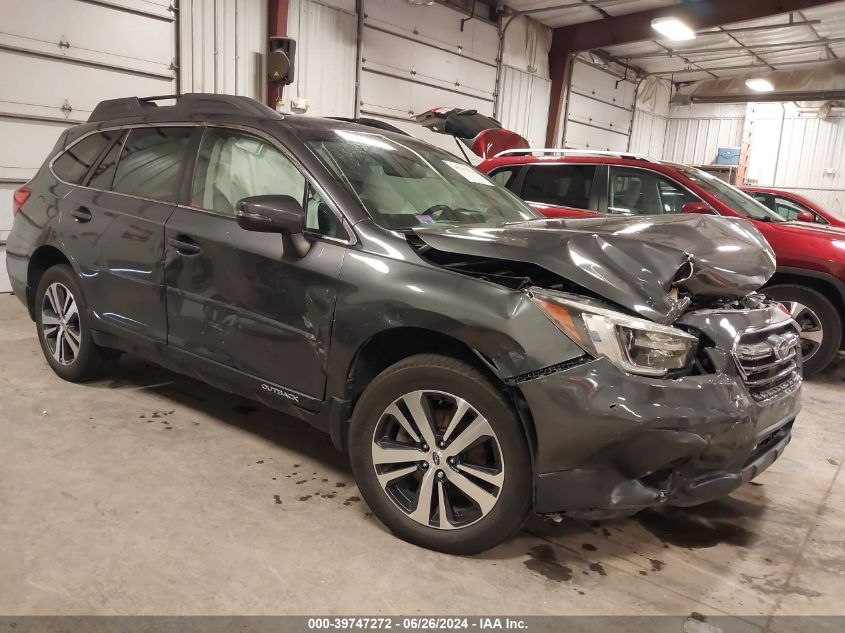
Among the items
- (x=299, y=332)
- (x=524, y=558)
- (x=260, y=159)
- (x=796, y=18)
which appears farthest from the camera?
(x=796, y=18)

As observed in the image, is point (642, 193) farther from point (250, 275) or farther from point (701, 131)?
point (701, 131)

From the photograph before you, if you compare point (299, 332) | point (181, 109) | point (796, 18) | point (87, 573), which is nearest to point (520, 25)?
point (796, 18)

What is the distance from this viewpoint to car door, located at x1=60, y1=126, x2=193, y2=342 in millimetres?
3094

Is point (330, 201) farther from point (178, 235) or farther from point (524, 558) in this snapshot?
point (524, 558)

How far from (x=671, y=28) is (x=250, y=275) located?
1071 centimetres

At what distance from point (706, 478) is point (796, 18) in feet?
40.3

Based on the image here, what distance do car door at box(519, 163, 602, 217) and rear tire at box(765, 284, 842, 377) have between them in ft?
5.38

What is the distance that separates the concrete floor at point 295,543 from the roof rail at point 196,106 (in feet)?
5.18

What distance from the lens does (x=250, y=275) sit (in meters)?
2.68

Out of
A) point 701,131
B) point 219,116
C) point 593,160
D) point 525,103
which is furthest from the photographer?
point 701,131

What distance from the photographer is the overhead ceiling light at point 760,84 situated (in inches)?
584

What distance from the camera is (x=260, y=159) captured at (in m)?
2.87

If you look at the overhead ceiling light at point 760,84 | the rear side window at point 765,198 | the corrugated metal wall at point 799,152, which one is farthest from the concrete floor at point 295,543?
the corrugated metal wall at point 799,152

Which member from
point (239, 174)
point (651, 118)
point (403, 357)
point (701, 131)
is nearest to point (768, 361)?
point (403, 357)
